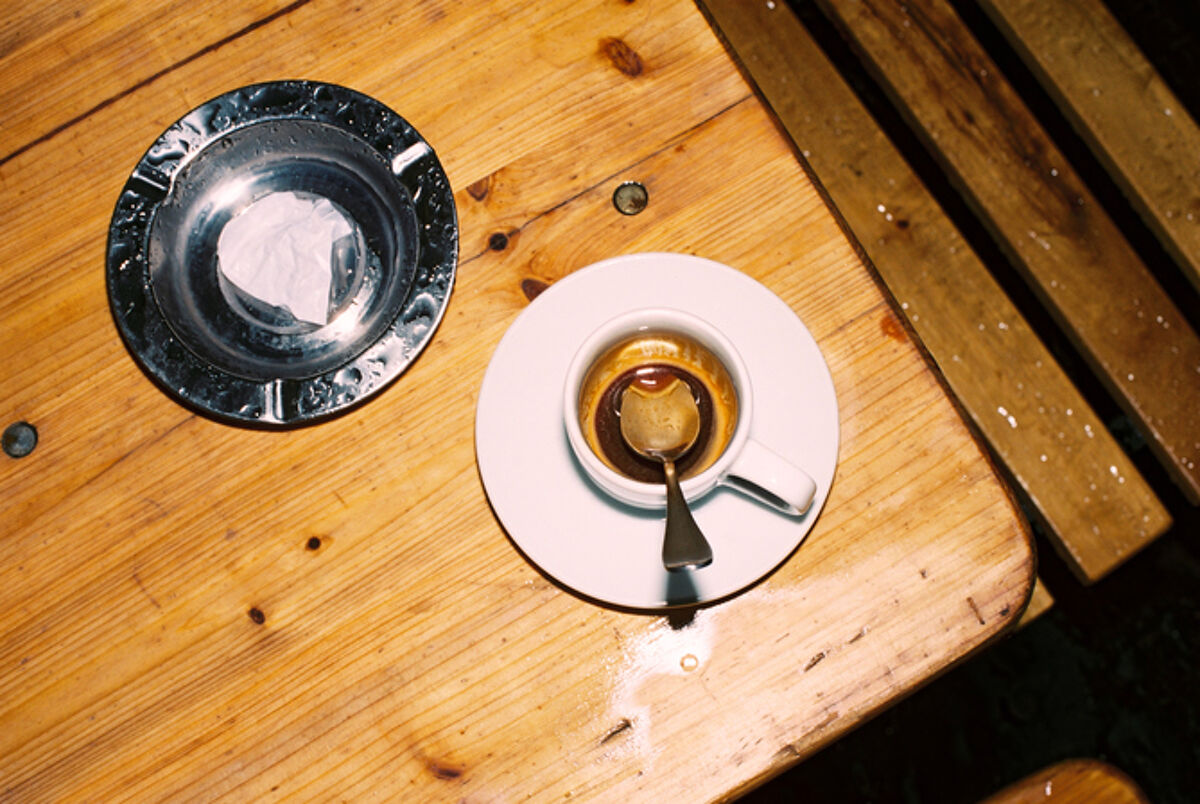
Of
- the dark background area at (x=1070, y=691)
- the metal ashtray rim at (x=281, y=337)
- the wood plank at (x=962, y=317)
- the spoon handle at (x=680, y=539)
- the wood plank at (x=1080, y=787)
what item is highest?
the metal ashtray rim at (x=281, y=337)

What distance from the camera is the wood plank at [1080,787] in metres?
0.82

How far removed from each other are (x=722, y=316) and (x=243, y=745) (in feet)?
1.93

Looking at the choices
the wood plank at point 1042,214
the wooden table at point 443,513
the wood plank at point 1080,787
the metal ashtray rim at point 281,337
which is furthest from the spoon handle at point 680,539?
the wood plank at point 1042,214

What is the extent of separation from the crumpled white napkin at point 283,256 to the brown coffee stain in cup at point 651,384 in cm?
27

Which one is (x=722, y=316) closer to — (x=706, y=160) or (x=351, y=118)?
(x=706, y=160)

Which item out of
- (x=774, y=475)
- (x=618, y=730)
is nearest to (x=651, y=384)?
(x=774, y=475)

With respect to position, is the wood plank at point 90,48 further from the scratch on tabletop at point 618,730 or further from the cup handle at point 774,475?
the scratch on tabletop at point 618,730

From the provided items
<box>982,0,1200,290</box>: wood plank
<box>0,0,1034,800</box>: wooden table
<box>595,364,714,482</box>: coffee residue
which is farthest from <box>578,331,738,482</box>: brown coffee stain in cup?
<box>982,0,1200,290</box>: wood plank

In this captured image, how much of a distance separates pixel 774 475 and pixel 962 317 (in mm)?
644

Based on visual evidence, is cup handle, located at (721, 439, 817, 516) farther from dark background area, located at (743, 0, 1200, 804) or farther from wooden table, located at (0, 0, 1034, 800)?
dark background area, located at (743, 0, 1200, 804)

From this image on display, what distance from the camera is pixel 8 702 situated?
0.73 metres

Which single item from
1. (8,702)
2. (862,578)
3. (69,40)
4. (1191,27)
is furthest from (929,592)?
(1191,27)

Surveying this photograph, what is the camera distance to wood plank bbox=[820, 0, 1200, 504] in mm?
1062

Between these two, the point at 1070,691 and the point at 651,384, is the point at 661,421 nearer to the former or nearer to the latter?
the point at 651,384
